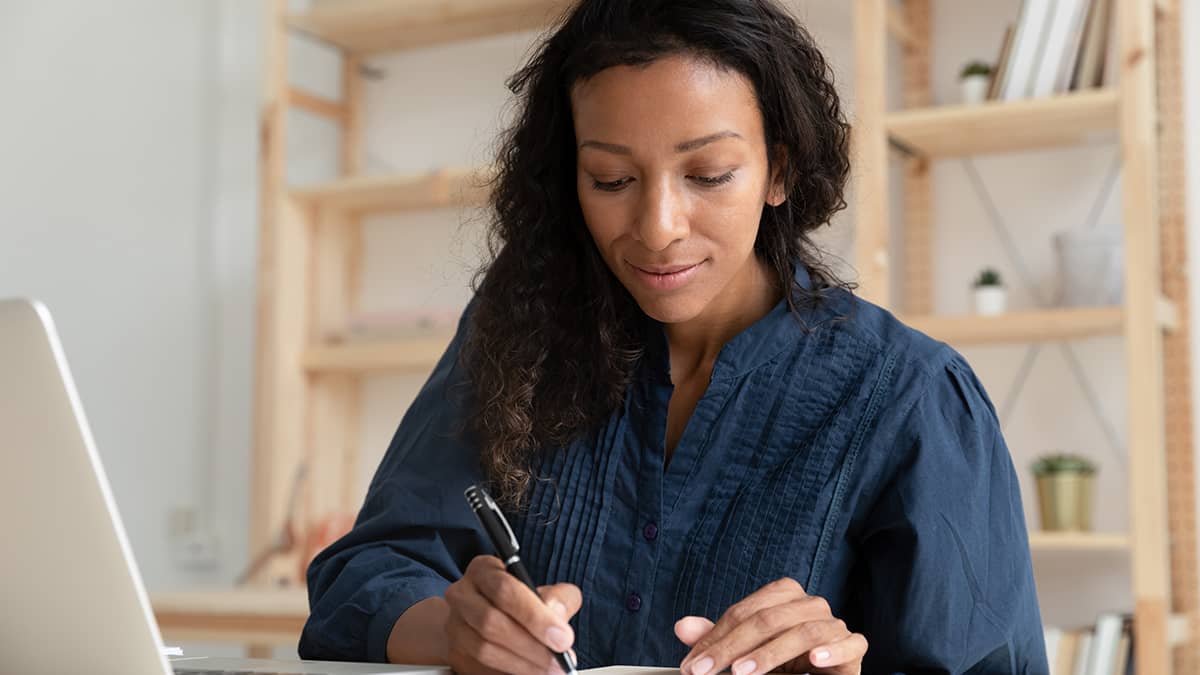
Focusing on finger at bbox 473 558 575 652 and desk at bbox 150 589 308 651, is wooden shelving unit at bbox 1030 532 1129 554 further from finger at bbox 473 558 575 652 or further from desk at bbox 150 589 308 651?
finger at bbox 473 558 575 652

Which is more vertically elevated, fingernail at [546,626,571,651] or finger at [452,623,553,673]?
fingernail at [546,626,571,651]

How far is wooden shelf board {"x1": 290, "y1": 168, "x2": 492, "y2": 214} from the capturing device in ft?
9.70

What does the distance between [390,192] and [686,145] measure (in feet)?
6.91

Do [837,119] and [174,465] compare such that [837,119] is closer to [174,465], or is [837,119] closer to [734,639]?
[734,639]

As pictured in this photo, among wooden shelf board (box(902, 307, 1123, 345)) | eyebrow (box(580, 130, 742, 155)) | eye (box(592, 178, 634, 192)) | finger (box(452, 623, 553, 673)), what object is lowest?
finger (box(452, 623, 553, 673))

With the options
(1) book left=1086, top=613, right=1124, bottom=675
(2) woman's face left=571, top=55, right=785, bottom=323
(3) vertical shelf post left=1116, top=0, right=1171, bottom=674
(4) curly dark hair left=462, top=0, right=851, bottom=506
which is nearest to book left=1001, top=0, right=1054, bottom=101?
(3) vertical shelf post left=1116, top=0, right=1171, bottom=674

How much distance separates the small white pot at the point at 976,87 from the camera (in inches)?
99.2

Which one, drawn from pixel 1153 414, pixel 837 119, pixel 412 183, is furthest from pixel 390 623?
pixel 412 183

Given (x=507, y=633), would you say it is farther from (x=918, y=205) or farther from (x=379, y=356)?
(x=379, y=356)

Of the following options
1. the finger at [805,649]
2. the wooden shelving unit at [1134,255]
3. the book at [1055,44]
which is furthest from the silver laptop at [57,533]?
the book at [1055,44]

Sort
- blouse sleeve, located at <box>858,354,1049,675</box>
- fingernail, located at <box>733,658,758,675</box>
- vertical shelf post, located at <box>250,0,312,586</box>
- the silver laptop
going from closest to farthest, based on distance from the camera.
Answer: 1. the silver laptop
2. fingernail, located at <box>733,658,758,675</box>
3. blouse sleeve, located at <box>858,354,1049,675</box>
4. vertical shelf post, located at <box>250,0,312,586</box>

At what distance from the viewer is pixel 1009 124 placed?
2475mm

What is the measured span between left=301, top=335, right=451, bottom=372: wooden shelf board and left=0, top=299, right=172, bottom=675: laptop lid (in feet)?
7.28

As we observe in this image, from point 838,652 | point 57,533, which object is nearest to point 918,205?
point 838,652
